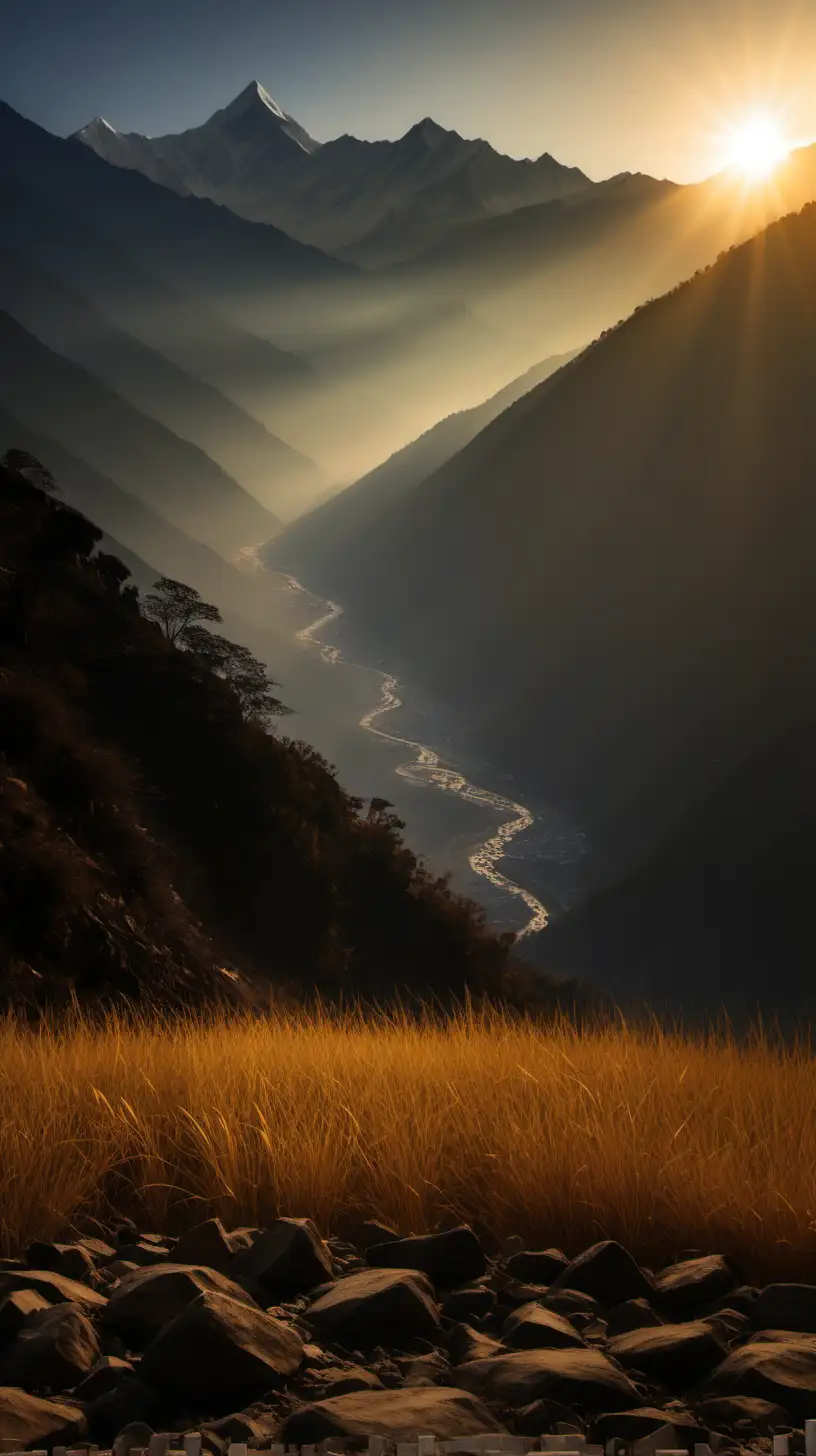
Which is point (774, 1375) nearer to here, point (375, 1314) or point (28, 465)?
point (375, 1314)

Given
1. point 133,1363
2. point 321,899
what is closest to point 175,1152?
point 133,1363

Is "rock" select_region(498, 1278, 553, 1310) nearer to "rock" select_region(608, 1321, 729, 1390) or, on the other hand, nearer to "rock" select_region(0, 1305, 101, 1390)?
"rock" select_region(608, 1321, 729, 1390)

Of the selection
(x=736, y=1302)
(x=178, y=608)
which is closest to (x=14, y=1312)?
(x=736, y=1302)

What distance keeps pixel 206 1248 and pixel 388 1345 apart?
74cm

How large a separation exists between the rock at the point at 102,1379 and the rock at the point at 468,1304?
3.19ft

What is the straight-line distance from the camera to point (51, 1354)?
2.55 meters

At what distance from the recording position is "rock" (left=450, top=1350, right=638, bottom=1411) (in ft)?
8.00

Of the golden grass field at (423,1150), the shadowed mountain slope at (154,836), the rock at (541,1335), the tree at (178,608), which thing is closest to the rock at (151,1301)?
the rock at (541,1335)

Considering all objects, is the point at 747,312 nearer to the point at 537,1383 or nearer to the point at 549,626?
the point at 549,626

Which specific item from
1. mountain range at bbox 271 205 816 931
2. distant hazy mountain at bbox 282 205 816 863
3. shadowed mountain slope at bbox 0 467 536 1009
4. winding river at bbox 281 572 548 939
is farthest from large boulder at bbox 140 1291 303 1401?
distant hazy mountain at bbox 282 205 816 863

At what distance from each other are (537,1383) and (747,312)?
168847 mm

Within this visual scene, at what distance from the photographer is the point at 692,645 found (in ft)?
462

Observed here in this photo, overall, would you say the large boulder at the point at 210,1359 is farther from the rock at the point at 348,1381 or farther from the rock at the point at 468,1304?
the rock at the point at 468,1304

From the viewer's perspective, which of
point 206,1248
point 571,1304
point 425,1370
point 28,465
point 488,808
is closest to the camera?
point 425,1370
